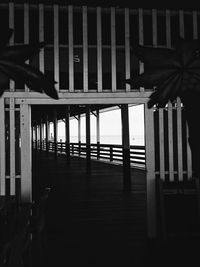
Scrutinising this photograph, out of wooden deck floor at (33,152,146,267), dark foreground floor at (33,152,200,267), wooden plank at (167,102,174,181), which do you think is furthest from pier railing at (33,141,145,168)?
wooden plank at (167,102,174,181)

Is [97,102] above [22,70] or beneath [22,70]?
above

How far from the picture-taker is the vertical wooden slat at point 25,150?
4.23 metres

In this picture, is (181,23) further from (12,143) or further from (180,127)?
(12,143)

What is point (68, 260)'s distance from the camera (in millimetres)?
3629

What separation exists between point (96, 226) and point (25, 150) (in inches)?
61.3

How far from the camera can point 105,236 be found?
177 inches

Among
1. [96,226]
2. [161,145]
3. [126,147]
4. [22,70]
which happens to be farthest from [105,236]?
A: [126,147]

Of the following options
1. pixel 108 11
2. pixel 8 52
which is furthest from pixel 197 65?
pixel 108 11

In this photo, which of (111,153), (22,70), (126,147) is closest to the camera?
(22,70)

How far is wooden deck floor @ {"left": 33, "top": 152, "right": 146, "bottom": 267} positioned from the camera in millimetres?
3715

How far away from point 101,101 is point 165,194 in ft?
4.44

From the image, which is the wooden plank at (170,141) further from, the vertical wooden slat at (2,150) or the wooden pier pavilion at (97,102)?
the vertical wooden slat at (2,150)

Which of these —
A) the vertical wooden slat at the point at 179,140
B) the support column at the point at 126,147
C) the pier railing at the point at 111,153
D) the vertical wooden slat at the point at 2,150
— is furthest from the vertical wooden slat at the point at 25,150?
the pier railing at the point at 111,153

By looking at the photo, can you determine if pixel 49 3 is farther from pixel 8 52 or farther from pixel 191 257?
pixel 191 257
